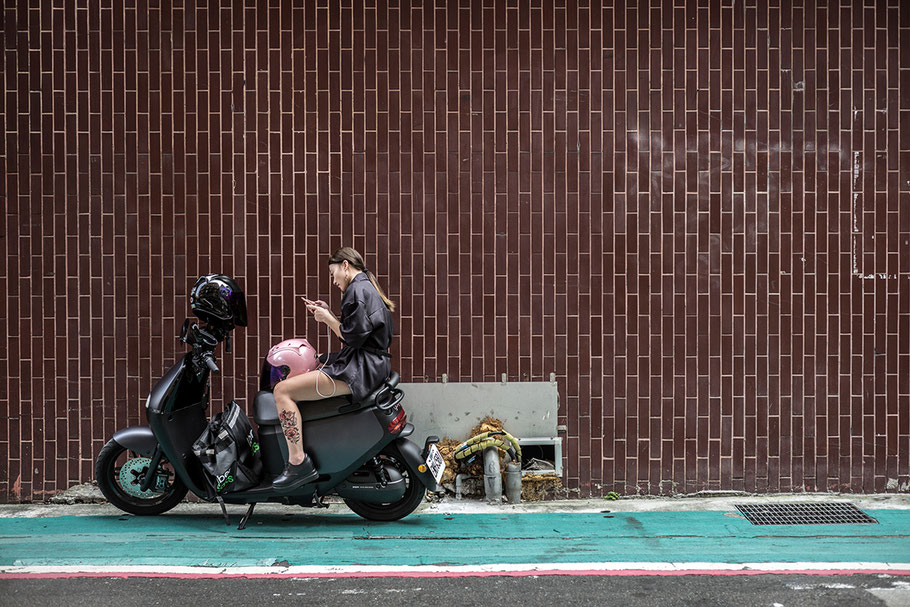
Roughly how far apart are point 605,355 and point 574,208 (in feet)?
4.15

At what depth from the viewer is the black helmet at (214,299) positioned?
649 centimetres

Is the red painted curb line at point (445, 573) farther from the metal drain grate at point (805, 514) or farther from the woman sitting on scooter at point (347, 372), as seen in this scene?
the metal drain grate at point (805, 514)

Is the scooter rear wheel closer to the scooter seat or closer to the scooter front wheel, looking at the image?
the scooter seat

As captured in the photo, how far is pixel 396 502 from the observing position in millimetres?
6664

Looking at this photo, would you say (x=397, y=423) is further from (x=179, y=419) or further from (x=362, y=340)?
(x=179, y=419)

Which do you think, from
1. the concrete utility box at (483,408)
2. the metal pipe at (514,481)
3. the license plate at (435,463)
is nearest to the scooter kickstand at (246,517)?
the license plate at (435,463)

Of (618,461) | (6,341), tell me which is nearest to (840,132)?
(618,461)

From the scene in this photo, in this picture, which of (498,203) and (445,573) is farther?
(498,203)

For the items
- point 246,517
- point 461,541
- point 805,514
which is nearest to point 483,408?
point 461,541

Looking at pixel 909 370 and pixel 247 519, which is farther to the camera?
pixel 909 370

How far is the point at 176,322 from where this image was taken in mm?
7395

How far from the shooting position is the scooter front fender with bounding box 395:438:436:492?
21.0ft

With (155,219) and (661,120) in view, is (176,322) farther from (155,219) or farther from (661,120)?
(661,120)

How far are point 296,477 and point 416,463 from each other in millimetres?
869
